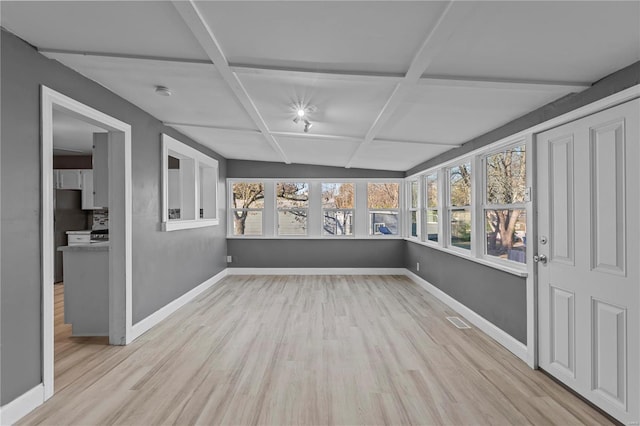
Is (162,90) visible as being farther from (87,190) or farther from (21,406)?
(87,190)

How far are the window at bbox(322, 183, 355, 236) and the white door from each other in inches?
177

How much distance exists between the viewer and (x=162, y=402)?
7.61ft

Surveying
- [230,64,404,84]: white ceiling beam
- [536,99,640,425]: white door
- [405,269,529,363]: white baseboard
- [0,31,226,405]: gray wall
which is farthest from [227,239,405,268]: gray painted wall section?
[230,64,404,84]: white ceiling beam

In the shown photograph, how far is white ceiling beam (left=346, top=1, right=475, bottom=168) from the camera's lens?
158 cm

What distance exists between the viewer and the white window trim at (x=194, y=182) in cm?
413

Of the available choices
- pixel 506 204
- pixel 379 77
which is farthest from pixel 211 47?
pixel 506 204

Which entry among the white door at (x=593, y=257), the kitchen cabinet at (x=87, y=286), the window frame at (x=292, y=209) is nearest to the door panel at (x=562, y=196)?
the white door at (x=593, y=257)

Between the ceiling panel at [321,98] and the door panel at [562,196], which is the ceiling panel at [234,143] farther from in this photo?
the door panel at [562,196]

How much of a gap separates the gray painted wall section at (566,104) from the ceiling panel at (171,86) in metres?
2.70

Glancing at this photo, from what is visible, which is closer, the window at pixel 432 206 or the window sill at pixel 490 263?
the window sill at pixel 490 263

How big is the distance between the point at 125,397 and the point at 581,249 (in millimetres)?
3477

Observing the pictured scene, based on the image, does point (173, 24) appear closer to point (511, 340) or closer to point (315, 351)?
point (315, 351)

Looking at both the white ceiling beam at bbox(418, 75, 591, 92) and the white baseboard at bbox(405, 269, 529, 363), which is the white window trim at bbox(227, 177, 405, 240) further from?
the white ceiling beam at bbox(418, 75, 591, 92)

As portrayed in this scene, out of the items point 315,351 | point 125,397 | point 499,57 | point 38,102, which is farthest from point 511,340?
point 38,102
